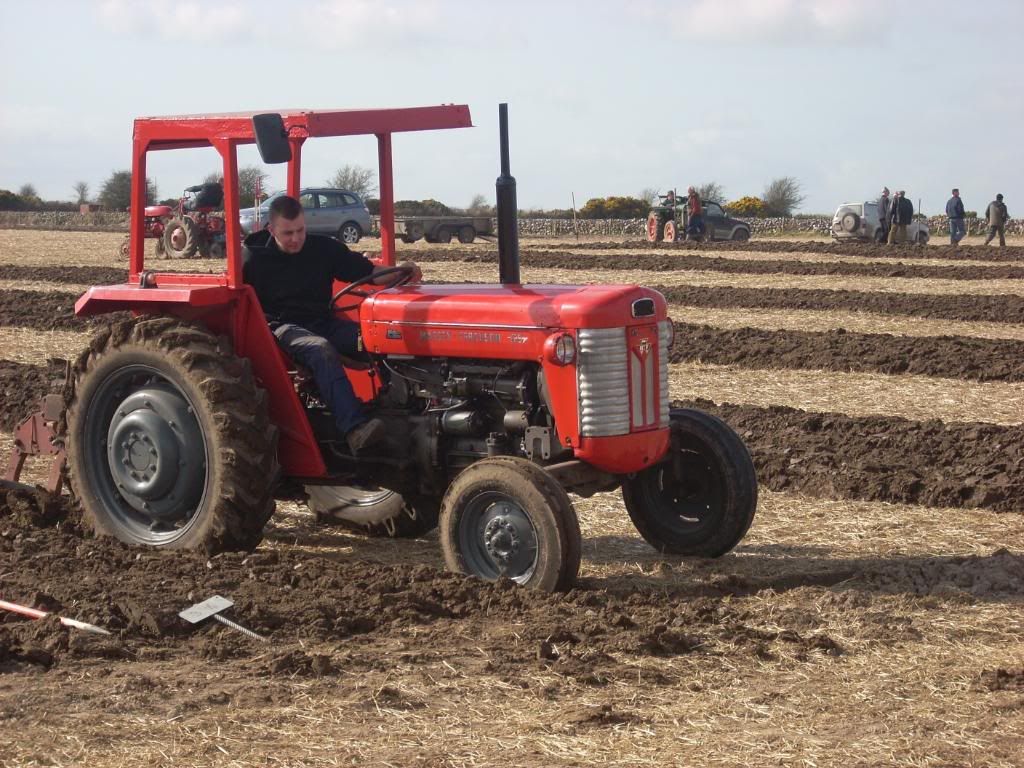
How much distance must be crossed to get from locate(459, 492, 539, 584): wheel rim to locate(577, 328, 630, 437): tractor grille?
476 millimetres

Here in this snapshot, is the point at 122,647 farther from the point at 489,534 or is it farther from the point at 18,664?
the point at 489,534

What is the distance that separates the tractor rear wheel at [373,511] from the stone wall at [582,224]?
123 ft

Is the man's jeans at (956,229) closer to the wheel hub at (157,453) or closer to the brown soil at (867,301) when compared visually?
the brown soil at (867,301)

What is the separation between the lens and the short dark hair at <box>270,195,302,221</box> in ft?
22.7

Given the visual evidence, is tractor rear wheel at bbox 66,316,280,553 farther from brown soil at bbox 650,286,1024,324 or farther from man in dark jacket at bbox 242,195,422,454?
brown soil at bbox 650,286,1024,324

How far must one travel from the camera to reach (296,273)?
7078mm

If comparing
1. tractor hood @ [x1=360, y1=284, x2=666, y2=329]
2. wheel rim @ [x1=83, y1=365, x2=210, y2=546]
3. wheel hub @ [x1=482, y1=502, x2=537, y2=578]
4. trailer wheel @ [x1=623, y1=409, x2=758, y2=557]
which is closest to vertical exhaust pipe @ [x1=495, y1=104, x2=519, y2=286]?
tractor hood @ [x1=360, y1=284, x2=666, y2=329]

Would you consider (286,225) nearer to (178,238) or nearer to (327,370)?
(327,370)

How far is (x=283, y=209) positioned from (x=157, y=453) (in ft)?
4.19

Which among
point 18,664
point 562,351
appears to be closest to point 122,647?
point 18,664

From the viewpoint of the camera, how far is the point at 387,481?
273 inches

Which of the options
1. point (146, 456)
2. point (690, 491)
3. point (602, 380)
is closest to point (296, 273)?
point (146, 456)

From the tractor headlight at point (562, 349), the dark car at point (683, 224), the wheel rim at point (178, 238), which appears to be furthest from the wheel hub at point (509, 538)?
the dark car at point (683, 224)

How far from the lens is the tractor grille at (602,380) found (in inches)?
245
